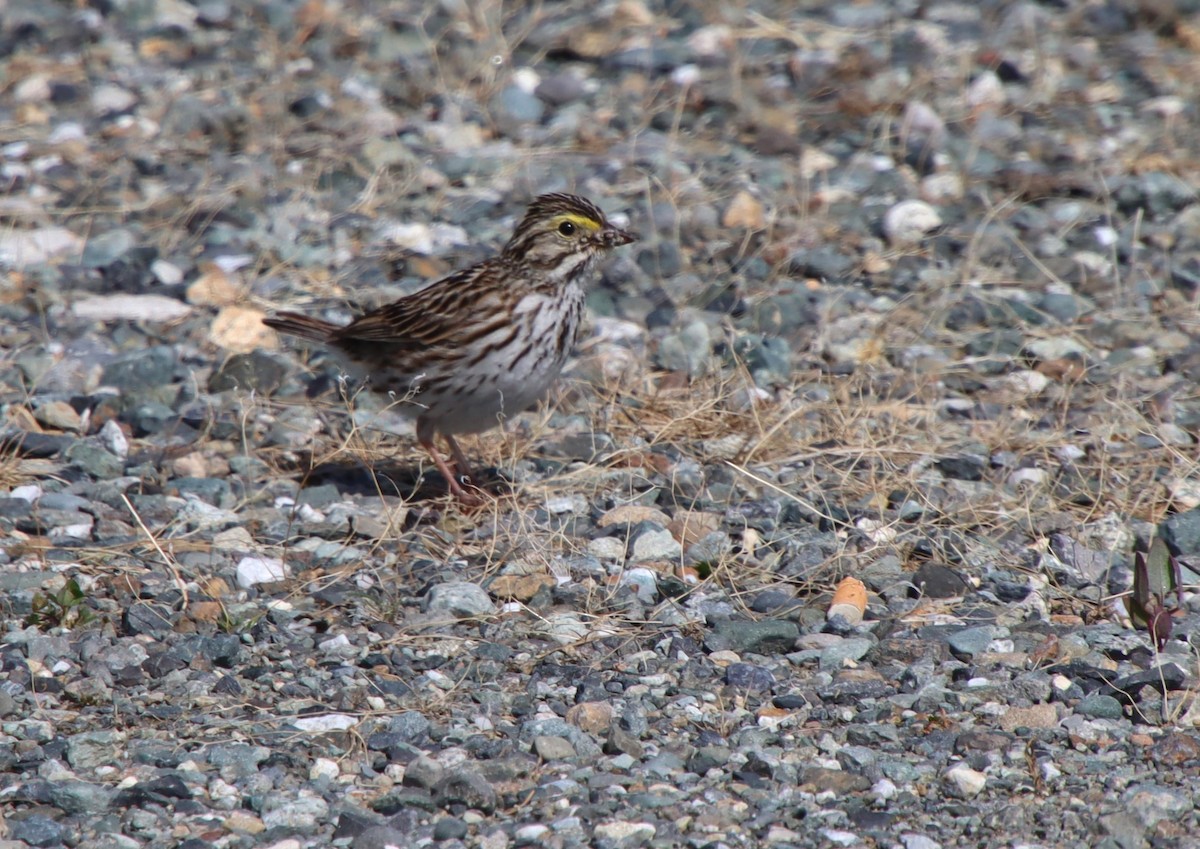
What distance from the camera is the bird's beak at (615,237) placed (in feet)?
21.1

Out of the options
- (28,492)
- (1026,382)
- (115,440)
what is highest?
(28,492)

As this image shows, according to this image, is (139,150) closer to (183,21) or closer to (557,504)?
(183,21)

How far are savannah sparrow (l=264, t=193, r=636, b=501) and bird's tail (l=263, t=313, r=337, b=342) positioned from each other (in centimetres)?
14

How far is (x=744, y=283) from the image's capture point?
827 cm

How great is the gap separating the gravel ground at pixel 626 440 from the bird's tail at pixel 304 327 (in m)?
0.41

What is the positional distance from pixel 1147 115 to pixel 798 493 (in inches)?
222

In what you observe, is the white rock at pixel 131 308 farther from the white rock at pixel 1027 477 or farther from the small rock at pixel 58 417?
the white rock at pixel 1027 477

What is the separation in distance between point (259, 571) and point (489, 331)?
132 cm

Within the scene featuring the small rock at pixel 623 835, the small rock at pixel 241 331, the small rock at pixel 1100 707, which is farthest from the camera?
the small rock at pixel 241 331

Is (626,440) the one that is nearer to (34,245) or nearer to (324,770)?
(324,770)

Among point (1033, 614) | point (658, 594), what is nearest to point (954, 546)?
point (1033, 614)

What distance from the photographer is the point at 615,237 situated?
648 cm

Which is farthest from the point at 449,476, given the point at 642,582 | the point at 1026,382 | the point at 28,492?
the point at 1026,382

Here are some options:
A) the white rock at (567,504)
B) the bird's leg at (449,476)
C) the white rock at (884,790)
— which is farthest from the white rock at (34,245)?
the white rock at (884,790)
